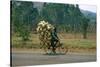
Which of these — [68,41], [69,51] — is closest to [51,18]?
[68,41]

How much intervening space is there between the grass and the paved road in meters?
0.10

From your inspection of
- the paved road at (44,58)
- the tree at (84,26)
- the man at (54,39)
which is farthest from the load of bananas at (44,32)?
the tree at (84,26)

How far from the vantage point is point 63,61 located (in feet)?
7.23

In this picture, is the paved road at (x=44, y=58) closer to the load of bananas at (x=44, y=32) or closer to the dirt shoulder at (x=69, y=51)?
the dirt shoulder at (x=69, y=51)

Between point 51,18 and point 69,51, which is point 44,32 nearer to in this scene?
point 51,18

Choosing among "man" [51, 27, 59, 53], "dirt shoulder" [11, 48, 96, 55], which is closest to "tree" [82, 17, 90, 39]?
"dirt shoulder" [11, 48, 96, 55]

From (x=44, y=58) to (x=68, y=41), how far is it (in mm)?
339

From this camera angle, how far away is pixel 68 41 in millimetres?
2238

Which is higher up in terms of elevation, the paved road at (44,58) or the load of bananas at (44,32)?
the load of bananas at (44,32)

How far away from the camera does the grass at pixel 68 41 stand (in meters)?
2.08

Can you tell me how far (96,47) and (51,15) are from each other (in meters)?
0.68

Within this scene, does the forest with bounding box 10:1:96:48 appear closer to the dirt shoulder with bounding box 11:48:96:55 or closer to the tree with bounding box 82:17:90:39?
the tree with bounding box 82:17:90:39

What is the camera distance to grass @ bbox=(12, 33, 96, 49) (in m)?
2.08

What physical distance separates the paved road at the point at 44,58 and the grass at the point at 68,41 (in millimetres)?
96
